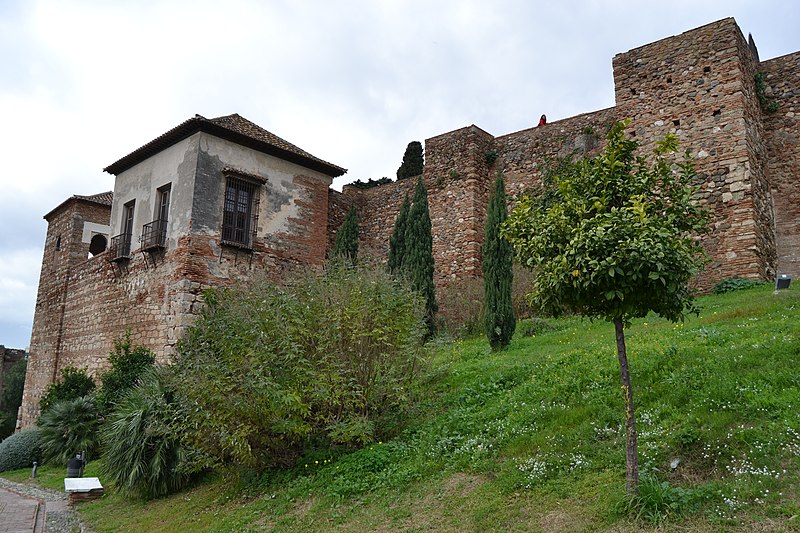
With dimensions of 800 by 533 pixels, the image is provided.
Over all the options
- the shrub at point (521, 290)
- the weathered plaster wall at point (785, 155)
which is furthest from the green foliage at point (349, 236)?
the weathered plaster wall at point (785, 155)

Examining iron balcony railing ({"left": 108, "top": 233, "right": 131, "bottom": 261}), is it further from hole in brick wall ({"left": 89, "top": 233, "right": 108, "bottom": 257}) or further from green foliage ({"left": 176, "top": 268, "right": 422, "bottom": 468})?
green foliage ({"left": 176, "top": 268, "right": 422, "bottom": 468})

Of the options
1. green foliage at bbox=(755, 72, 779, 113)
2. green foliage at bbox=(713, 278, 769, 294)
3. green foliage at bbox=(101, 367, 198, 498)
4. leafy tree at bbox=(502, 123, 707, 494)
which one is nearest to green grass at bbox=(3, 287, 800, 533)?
green foliage at bbox=(101, 367, 198, 498)

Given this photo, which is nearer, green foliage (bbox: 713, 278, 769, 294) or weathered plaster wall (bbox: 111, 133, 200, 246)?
green foliage (bbox: 713, 278, 769, 294)

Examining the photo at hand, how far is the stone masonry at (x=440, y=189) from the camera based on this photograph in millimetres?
13211

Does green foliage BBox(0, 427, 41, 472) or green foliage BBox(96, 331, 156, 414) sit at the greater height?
green foliage BBox(96, 331, 156, 414)

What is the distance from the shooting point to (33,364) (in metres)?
21.8

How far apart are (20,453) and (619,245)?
52.9ft

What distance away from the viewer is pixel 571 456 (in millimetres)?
6059

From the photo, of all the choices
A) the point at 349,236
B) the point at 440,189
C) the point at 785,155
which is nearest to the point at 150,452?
the point at 349,236

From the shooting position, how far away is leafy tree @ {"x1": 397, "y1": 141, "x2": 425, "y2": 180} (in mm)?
28781

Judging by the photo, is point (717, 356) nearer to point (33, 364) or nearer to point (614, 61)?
point (614, 61)

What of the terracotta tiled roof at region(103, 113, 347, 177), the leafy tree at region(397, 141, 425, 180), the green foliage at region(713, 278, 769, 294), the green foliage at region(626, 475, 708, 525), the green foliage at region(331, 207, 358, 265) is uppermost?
the leafy tree at region(397, 141, 425, 180)

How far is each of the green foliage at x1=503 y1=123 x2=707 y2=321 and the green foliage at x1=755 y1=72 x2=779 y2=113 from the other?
1056 centimetres

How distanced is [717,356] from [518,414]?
8.24ft
